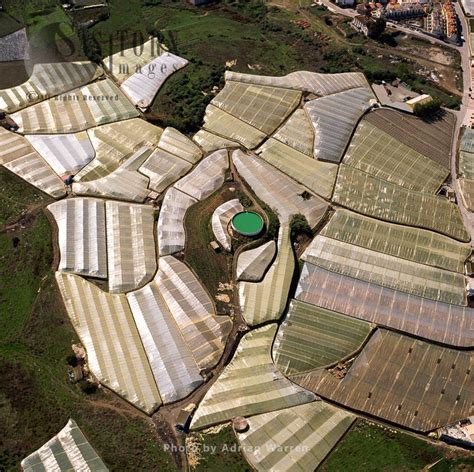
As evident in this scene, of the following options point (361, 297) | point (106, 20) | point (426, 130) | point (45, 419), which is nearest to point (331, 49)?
point (426, 130)

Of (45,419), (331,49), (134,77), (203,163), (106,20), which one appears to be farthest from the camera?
(106,20)

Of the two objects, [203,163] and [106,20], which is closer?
[203,163]

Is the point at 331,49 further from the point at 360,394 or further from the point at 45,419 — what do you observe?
the point at 45,419

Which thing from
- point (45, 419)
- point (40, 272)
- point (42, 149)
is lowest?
point (45, 419)

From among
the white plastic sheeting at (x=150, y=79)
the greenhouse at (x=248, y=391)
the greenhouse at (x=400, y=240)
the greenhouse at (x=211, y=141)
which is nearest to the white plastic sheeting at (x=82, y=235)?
the greenhouse at (x=211, y=141)

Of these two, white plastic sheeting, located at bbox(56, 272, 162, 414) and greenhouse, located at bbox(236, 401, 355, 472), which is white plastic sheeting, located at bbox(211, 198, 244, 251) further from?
greenhouse, located at bbox(236, 401, 355, 472)

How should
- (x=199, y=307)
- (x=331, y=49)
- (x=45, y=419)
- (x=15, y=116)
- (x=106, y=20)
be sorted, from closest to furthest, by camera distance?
(x=45, y=419) → (x=199, y=307) → (x=15, y=116) → (x=331, y=49) → (x=106, y=20)

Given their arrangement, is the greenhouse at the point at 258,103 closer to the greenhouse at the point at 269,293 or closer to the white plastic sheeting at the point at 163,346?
the greenhouse at the point at 269,293

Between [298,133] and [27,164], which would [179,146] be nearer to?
[298,133]
